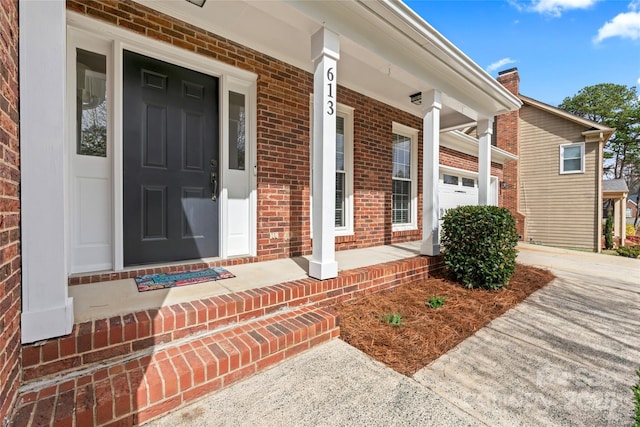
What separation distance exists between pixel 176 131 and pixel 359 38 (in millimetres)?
2167

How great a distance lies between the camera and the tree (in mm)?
20531

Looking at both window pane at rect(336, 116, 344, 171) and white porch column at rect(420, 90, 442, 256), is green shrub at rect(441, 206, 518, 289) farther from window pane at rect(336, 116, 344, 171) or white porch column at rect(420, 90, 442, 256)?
window pane at rect(336, 116, 344, 171)

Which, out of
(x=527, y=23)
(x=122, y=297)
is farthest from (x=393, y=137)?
(x=527, y=23)

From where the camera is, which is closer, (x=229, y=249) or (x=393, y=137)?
(x=229, y=249)

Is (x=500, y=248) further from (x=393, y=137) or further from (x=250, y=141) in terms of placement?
(x=250, y=141)

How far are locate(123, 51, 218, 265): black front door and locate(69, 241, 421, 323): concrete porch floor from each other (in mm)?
511

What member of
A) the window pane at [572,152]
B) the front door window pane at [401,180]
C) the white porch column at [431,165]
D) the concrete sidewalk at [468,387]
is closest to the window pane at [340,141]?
the white porch column at [431,165]

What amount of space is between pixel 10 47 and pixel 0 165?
595 millimetres

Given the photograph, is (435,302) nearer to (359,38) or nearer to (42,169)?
(359,38)

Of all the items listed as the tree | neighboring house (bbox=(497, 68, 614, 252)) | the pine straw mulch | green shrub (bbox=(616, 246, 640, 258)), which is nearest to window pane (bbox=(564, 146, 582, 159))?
neighboring house (bbox=(497, 68, 614, 252))

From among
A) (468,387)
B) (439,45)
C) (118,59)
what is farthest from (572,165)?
(118,59)

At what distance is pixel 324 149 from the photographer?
283 cm

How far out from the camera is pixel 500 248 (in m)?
3.62

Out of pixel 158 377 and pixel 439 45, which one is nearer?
pixel 158 377
